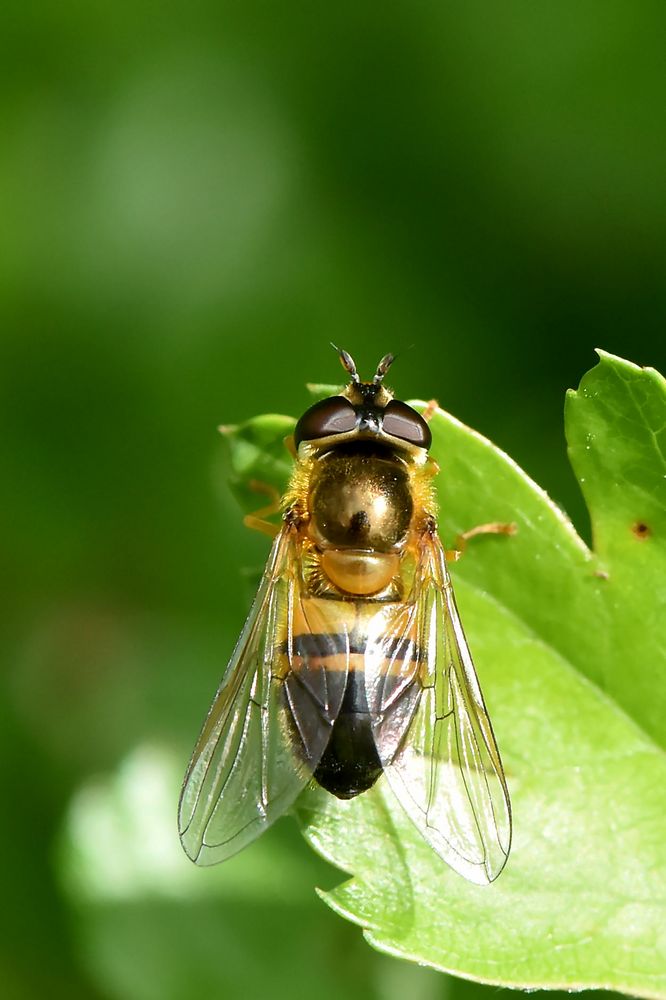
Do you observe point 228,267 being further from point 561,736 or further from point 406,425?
point 561,736

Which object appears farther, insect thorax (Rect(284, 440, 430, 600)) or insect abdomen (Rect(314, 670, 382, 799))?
insect thorax (Rect(284, 440, 430, 600))

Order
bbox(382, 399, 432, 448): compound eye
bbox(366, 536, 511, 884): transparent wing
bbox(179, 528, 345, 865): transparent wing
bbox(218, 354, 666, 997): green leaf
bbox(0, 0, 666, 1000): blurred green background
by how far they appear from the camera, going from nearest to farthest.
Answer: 1. bbox(218, 354, 666, 997): green leaf
2. bbox(366, 536, 511, 884): transparent wing
3. bbox(179, 528, 345, 865): transparent wing
4. bbox(382, 399, 432, 448): compound eye
5. bbox(0, 0, 666, 1000): blurred green background

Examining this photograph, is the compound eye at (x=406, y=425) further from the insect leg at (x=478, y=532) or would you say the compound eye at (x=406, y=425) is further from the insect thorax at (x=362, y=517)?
the insect leg at (x=478, y=532)

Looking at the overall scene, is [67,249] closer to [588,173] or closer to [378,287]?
[378,287]

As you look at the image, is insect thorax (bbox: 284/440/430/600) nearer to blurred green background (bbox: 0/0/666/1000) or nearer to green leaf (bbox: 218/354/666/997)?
green leaf (bbox: 218/354/666/997)

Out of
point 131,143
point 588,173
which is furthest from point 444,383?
point 131,143

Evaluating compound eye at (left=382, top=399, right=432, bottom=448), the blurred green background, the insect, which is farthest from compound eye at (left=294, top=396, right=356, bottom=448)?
the blurred green background

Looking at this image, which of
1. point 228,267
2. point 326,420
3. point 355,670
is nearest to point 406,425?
point 326,420
